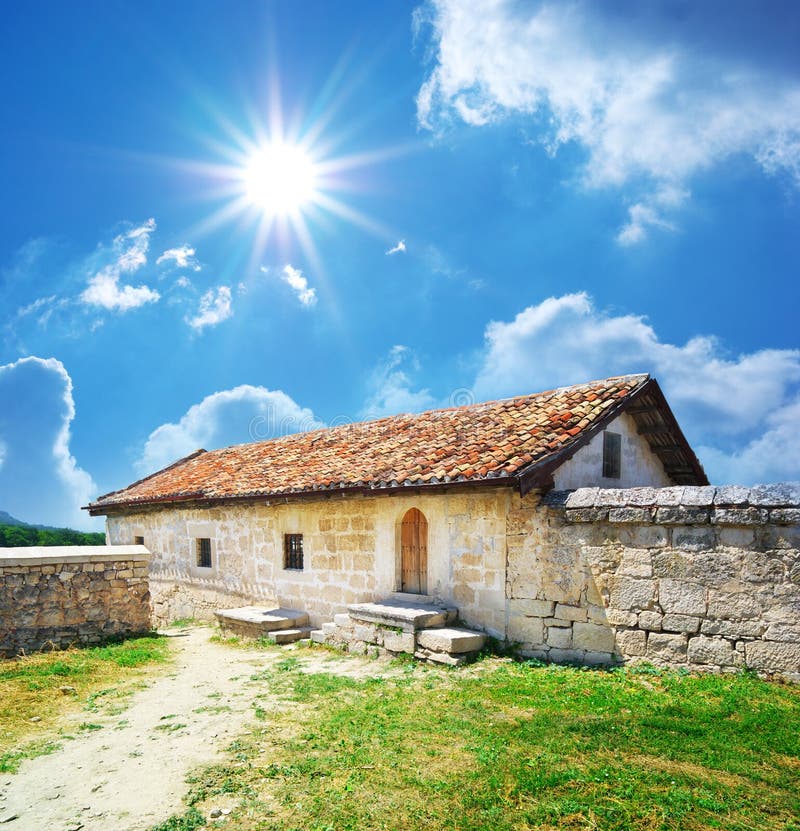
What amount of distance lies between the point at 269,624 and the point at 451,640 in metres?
4.38

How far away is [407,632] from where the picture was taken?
891 cm

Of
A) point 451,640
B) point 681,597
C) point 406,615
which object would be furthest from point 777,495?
point 406,615

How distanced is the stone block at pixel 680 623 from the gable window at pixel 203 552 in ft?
36.1

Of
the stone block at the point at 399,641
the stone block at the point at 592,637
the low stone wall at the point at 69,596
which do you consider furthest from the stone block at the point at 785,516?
the low stone wall at the point at 69,596

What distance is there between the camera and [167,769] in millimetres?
5262

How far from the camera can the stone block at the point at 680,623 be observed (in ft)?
24.1

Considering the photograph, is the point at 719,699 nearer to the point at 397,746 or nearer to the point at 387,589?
the point at 397,746

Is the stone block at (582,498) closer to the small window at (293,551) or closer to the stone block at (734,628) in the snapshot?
the stone block at (734,628)

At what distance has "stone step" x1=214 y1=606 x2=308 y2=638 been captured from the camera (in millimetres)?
11383

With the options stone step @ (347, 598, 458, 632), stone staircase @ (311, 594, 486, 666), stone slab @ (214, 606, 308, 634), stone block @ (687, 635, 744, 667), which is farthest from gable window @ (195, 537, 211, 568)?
stone block @ (687, 635, 744, 667)

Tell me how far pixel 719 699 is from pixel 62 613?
969 cm

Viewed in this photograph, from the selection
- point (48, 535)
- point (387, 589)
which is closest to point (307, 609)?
point (387, 589)

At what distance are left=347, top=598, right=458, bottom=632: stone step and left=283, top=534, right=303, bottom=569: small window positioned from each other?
2.84m

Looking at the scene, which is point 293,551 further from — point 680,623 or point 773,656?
point 773,656
